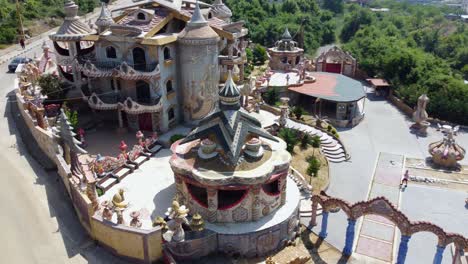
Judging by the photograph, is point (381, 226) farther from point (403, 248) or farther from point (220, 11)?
point (220, 11)

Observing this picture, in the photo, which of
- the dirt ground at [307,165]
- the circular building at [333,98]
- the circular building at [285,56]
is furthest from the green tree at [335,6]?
→ the dirt ground at [307,165]

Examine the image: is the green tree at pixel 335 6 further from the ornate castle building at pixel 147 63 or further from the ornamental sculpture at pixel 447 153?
the ornate castle building at pixel 147 63

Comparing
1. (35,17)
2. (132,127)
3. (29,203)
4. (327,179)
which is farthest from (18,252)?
(35,17)

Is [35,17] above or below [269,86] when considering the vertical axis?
above

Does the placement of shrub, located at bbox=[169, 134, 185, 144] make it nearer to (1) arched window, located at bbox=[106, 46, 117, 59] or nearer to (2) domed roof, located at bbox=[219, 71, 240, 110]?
(1) arched window, located at bbox=[106, 46, 117, 59]

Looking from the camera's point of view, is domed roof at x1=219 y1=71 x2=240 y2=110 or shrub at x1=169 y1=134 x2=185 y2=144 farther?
shrub at x1=169 y1=134 x2=185 y2=144

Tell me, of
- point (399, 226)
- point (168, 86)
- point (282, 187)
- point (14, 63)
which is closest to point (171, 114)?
point (168, 86)

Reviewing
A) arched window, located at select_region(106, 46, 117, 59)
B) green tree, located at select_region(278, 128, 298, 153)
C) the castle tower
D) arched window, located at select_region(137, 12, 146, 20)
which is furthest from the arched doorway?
green tree, located at select_region(278, 128, 298, 153)

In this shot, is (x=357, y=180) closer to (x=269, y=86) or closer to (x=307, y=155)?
(x=307, y=155)
